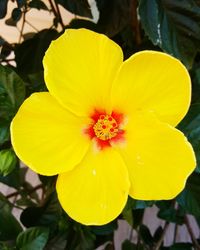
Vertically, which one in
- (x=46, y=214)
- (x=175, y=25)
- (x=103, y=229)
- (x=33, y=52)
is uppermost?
(x=175, y=25)

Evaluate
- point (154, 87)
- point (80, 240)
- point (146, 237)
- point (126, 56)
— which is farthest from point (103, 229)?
point (154, 87)

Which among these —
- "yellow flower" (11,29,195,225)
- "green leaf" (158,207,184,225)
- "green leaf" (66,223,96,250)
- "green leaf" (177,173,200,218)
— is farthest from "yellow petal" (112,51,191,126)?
"green leaf" (158,207,184,225)

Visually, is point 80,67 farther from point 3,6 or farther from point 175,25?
point 3,6

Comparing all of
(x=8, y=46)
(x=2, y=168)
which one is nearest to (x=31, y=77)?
(x=2, y=168)

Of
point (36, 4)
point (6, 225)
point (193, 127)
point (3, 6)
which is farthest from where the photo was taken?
point (36, 4)

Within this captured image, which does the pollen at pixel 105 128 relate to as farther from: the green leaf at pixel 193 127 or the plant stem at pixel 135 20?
the plant stem at pixel 135 20

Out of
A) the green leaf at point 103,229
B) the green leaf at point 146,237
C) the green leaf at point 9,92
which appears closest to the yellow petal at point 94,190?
the green leaf at point 9,92
